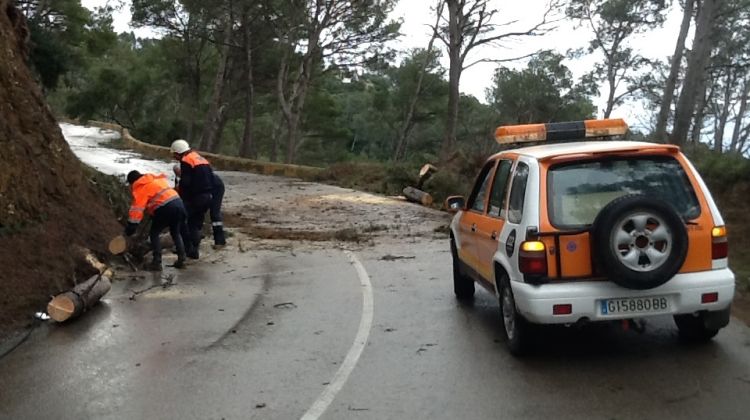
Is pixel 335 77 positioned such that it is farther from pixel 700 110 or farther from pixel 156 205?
pixel 156 205

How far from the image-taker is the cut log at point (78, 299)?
311 inches

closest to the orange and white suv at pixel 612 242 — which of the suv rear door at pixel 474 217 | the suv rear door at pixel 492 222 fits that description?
the suv rear door at pixel 492 222

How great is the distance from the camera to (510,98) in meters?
56.3

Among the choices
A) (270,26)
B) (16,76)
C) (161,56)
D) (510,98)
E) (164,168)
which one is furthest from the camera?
(510,98)

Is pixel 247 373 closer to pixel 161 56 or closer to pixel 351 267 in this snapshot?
pixel 351 267

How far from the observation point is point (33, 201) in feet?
32.3

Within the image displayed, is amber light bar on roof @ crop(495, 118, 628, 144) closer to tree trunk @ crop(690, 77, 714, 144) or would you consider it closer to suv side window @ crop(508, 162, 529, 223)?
suv side window @ crop(508, 162, 529, 223)

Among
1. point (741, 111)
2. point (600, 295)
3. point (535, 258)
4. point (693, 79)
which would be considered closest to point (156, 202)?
point (535, 258)

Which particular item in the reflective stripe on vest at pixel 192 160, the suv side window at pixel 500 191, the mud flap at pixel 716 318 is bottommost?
the mud flap at pixel 716 318

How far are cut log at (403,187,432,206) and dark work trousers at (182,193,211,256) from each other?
9182 millimetres

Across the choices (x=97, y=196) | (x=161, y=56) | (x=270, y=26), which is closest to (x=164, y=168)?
(x=270, y=26)

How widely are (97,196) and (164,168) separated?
16.7 meters

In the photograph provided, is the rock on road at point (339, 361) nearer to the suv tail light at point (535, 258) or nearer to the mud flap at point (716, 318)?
the mud flap at point (716, 318)

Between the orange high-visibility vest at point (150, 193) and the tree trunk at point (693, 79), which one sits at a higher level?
the tree trunk at point (693, 79)
